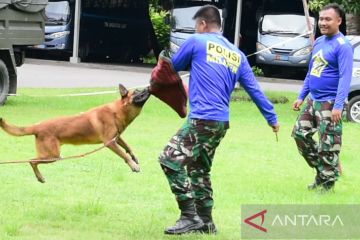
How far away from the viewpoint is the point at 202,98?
6891mm

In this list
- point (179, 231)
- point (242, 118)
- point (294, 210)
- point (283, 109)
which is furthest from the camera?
point (283, 109)

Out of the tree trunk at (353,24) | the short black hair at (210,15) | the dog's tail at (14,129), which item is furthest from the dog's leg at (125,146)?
the tree trunk at (353,24)

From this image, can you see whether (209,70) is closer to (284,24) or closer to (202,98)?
(202,98)

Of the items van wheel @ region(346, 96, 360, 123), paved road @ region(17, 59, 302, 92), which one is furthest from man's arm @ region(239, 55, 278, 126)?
paved road @ region(17, 59, 302, 92)

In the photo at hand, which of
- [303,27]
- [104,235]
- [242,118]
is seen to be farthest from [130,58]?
[104,235]

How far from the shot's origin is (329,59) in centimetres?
895

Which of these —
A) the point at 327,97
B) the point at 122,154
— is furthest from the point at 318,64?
the point at 122,154

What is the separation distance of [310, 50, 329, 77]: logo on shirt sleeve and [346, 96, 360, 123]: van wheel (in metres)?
7.93

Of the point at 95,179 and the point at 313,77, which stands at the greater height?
the point at 313,77

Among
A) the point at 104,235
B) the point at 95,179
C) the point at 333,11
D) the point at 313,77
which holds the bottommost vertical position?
the point at 95,179

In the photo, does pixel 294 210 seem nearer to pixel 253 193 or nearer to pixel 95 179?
pixel 253 193

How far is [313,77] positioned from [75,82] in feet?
51.3

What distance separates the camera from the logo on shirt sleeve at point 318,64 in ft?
29.5

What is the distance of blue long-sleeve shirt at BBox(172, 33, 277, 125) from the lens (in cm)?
684
